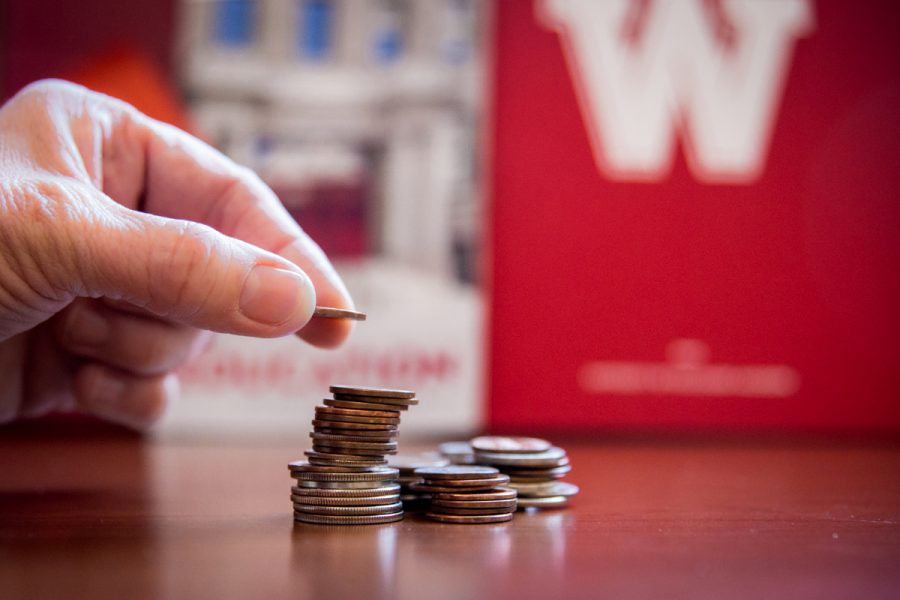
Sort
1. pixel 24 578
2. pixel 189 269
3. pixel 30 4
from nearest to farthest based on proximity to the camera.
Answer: pixel 24 578, pixel 189 269, pixel 30 4

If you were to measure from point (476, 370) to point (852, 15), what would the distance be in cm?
172

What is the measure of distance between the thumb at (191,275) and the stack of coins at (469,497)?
10.8 inches

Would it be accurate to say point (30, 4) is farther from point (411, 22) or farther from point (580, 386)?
point (580, 386)

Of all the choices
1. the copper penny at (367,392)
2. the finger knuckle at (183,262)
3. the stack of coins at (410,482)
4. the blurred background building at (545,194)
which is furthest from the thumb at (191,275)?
the blurred background building at (545,194)

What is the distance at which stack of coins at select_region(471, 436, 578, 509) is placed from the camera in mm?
1123

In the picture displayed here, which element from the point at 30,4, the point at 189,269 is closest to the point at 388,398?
the point at 189,269

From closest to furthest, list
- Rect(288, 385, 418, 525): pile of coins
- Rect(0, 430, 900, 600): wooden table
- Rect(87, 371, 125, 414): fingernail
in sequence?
Rect(0, 430, 900, 600): wooden table < Rect(288, 385, 418, 525): pile of coins < Rect(87, 371, 125, 414): fingernail

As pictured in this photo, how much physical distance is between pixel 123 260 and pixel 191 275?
77mm

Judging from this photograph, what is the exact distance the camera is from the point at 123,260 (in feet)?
3.19

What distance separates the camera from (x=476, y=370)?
2705 mm

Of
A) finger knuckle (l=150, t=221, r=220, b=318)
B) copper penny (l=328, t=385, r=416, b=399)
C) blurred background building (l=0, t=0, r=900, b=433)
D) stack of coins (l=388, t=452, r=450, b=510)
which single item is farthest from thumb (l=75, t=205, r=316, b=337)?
blurred background building (l=0, t=0, r=900, b=433)

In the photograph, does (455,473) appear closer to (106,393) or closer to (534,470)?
(534,470)

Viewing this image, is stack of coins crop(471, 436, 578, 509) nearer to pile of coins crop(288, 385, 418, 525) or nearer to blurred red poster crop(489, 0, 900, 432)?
pile of coins crop(288, 385, 418, 525)

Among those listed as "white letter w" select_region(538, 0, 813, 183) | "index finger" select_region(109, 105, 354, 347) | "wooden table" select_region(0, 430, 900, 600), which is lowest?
"wooden table" select_region(0, 430, 900, 600)
